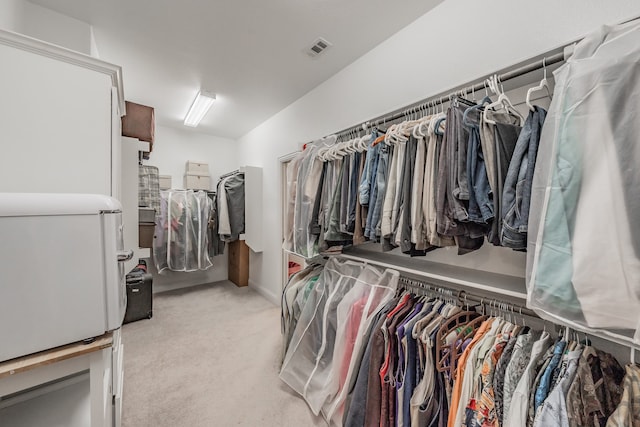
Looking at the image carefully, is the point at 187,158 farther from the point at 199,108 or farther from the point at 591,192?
the point at 591,192

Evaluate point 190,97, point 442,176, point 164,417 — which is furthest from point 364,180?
point 190,97

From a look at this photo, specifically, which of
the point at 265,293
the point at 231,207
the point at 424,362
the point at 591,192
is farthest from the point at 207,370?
the point at 591,192

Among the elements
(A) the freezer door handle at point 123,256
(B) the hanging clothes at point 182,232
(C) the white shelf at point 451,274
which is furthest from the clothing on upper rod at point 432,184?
(B) the hanging clothes at point 182,232

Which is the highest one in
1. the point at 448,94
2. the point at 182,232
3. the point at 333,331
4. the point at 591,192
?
the point at 448,94

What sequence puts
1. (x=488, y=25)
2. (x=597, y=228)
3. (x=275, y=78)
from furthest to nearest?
(x=275, y=78), (x=488, y=25), (x=597, y=228)

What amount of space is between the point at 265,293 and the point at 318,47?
306cm

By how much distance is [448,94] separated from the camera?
129 centimetres

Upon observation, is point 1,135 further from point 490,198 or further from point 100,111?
point 490,198

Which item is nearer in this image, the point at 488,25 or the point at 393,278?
the point at 488,25

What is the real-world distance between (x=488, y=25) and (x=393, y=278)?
4.98ft

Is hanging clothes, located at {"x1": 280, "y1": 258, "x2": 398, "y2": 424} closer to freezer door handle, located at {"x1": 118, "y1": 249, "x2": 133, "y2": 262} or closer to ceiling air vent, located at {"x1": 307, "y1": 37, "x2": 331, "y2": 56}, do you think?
freezer door handle, located at {"x1": 118, "y1": 249, "x2": 133, "y2": 262}

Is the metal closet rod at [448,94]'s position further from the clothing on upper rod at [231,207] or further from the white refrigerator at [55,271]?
the clothing on upper rod at [231,207]

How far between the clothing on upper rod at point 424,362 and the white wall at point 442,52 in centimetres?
113

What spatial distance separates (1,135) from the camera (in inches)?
39.6
